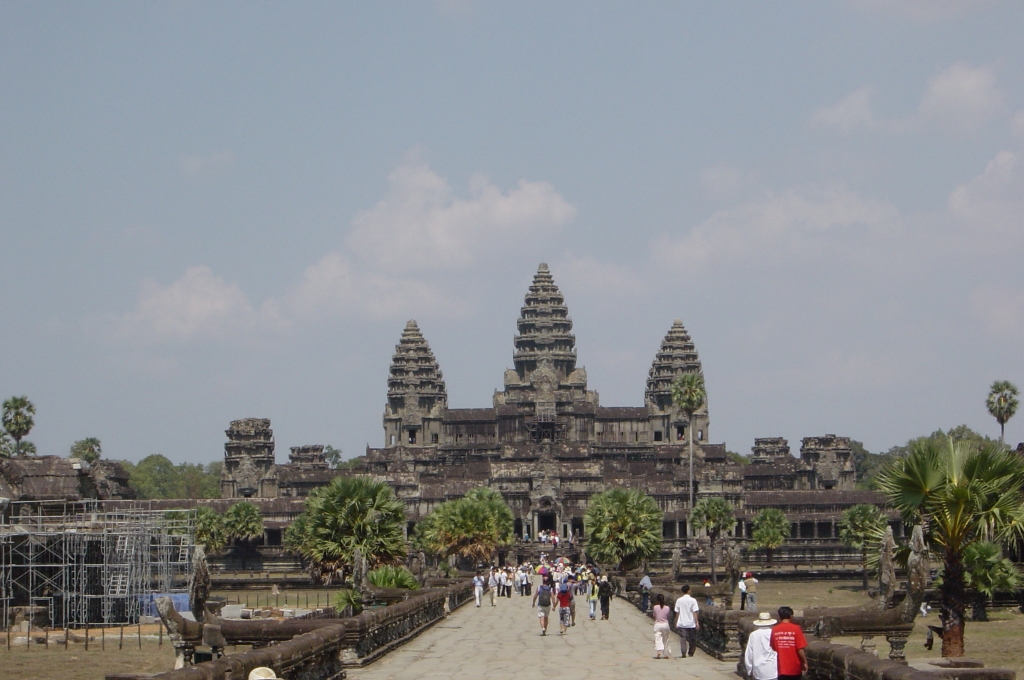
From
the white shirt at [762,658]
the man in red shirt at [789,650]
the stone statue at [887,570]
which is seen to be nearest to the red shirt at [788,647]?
the man in red shirt at [789,650]

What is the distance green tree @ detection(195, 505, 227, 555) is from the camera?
10724 centimetres

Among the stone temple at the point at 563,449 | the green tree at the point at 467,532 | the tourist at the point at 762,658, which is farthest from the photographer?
the stone temple at the point at 563,449

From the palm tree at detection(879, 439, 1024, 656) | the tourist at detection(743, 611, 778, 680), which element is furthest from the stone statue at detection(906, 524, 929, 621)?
the tourist at detection(743, 611, 778, 680)

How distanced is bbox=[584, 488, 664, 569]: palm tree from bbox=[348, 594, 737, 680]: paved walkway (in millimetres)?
25720

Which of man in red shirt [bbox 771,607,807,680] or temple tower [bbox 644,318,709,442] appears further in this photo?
temple tower [bbox 644,318,709,442]

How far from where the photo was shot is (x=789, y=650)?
67.8 feet

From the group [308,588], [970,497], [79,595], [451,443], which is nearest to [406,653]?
[970,497]

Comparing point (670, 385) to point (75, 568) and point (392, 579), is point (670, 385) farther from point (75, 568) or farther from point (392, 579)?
point (392, 579)

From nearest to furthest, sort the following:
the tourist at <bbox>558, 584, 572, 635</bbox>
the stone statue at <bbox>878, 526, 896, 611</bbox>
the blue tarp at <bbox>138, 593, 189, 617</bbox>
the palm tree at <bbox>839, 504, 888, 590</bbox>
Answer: the stone statue at <bbox>878, 526, 896, 611</bbox>, the tourist at <bbox>558, 584, 572, 635</bbox>, the blue tarp at <bbox>138, 593, 189, 617</bbox>, the palm tree at <bbox>839, 504, 888, 590</bbox>

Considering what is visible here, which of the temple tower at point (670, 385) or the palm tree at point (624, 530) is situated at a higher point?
the temple tower at point (670, 385)

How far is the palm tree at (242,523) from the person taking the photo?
112 meters

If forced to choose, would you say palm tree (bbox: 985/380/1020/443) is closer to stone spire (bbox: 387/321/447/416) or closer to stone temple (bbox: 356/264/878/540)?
stone temple (bbox: 356/264/878/540)

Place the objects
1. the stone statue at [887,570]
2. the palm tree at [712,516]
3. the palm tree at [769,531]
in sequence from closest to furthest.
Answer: the stone statue at [887,570] → the palm tree at [769,531] → the palm tree at [712,516]

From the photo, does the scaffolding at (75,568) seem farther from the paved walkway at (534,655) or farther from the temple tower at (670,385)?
the temple tower at (670,385)
